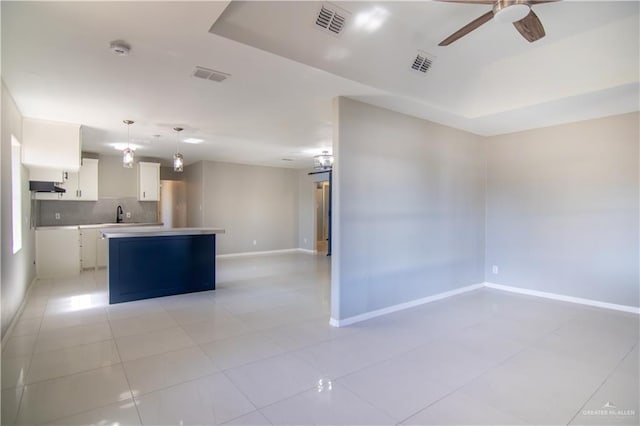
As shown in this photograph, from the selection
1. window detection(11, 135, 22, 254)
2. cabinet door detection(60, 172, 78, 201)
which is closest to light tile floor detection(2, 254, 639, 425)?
window detection(11, 135, 22, 254)

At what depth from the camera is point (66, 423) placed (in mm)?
1984

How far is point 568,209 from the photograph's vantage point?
4.77 meters

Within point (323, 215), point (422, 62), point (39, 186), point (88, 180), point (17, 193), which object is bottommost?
point (323, 215)

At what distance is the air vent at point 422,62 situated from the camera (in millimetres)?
3290

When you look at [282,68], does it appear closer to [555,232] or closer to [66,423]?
[66,423]

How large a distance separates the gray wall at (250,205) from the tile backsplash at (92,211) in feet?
4.74

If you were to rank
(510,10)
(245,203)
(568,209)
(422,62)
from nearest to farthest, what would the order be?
1. (510,10)
2. (422,62)
3. (568,209)
4. (245,203)

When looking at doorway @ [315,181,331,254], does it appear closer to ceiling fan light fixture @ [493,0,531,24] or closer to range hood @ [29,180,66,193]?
range hood @ [29,180,66,193]

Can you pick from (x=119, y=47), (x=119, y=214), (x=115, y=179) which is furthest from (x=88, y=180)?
(x=119, y=47)

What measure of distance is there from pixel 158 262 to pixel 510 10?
492 cm

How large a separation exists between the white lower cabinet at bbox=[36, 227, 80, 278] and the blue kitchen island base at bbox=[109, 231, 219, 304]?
258cm

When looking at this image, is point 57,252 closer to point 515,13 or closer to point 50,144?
point 50,144

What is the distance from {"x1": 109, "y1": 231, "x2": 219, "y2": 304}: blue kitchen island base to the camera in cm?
450

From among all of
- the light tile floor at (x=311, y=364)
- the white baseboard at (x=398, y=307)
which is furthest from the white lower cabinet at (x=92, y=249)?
the white baseboard at (x=398, y=307)
